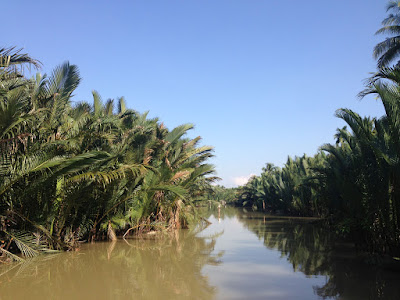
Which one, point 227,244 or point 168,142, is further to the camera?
point 168,142

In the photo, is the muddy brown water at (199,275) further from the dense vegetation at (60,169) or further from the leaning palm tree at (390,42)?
the leaning palm tree at (390,42)

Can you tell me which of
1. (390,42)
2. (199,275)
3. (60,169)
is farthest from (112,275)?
(390,42)

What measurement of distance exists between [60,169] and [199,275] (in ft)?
11.9

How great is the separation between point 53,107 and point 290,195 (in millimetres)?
20851

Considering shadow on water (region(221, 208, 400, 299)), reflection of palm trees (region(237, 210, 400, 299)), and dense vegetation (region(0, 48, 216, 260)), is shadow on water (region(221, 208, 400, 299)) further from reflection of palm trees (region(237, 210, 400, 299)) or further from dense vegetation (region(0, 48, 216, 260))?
dense vegetation (region(0, 48, 216, 260))

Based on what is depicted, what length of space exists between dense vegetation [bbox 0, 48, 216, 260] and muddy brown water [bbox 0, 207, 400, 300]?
76 cm

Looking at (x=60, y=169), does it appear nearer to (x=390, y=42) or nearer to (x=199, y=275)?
(x=199, y=275)

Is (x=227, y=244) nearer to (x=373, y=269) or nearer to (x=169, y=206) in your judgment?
(x=169, y=206)

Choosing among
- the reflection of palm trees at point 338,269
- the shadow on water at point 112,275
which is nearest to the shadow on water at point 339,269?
the reflection of palm trees at point 338,269

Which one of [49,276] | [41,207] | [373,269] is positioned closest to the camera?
[49,276]

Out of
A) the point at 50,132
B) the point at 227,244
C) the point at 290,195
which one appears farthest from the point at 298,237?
the point at 290,195

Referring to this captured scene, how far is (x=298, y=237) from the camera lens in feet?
41.0

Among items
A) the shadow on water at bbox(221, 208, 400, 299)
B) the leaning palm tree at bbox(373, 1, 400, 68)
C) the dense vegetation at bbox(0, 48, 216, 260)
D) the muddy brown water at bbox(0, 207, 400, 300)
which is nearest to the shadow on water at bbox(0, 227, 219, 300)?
the muddy brown water at bbox(0, 207, 400, 300)

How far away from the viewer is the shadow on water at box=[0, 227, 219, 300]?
523cm
